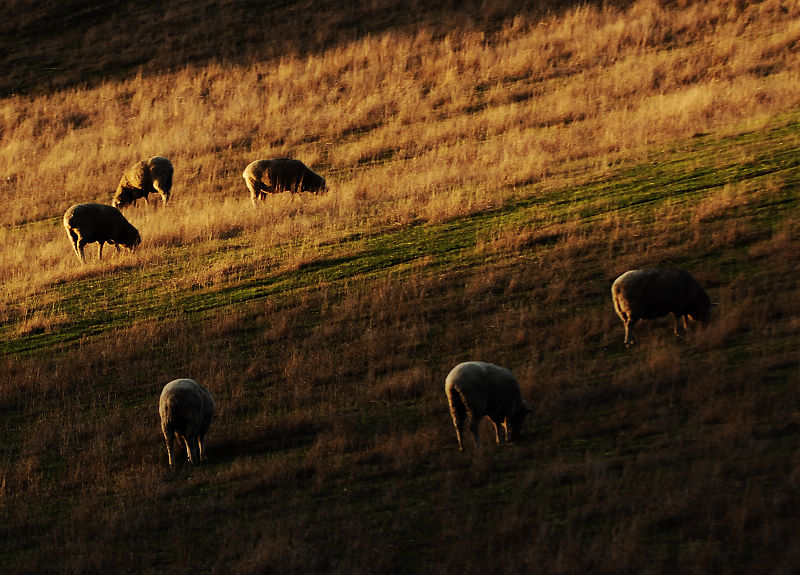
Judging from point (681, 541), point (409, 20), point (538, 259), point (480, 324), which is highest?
point (409, 20)

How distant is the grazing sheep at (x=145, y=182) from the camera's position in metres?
30.1

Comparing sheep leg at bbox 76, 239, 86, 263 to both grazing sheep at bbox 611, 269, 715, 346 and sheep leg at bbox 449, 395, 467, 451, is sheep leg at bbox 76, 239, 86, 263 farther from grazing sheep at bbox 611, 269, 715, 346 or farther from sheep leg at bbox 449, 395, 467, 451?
sheep leg at bbox 449, 395, 467, 451

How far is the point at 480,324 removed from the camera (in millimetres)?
17922

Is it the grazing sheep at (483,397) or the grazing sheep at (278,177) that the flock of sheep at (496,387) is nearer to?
the grazing sheep at (483,397)

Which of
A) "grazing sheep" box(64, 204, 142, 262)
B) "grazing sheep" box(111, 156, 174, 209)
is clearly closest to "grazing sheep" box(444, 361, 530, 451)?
"grazing sheep" box(64, 204, 142, 262)

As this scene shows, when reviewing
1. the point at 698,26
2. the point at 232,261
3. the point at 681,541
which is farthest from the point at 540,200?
the point at 698,26

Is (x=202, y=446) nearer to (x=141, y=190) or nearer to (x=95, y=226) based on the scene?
(x=95, y=226)

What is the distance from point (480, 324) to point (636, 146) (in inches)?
464

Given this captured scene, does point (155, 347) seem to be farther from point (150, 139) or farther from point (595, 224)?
point (150, 139)

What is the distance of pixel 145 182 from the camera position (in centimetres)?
3034

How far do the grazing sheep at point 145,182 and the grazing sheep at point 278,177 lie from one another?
3.12 m

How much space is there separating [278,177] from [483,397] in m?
16.2

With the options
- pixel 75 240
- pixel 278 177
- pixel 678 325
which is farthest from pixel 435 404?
pixel 278 177

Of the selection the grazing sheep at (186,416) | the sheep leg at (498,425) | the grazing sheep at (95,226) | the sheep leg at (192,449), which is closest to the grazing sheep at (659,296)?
the sheep leg at (498,425)
